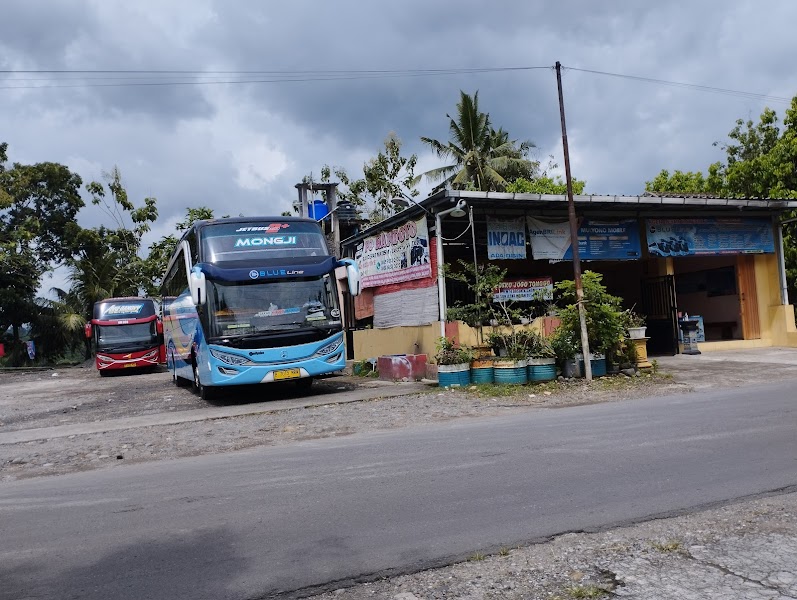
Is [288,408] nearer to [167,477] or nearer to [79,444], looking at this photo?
[79,444]

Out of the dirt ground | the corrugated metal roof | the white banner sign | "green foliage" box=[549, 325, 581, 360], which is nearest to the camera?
the dirt ground

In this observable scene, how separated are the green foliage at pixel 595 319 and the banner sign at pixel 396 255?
3.65m

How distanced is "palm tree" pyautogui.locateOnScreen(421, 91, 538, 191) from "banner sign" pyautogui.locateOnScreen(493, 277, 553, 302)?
516 inches

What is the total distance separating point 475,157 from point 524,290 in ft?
47.2

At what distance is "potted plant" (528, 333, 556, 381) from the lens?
13453mm

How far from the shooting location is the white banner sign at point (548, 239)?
54.1 feet

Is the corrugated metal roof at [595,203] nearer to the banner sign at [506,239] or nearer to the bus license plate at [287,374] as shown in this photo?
the banner sign at [506,239]

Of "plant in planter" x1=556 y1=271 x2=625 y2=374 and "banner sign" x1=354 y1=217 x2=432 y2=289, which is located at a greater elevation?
"banner sign" x1=354 y1=217 x2=432 y2=289

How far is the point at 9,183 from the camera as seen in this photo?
121 feet

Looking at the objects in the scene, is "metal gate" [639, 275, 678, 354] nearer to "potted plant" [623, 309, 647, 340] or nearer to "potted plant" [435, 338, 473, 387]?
"potted plant" [623, 309, 647, 340]

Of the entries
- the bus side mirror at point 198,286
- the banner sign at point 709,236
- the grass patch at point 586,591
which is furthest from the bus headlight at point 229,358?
the banner sign at point 709,236

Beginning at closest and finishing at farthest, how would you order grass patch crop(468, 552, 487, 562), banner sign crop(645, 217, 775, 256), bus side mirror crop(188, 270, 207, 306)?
grass patch crop(468, 552, 487, 562), bus side mirror crop(188, 270, 207, 306), banner sign crop(645, 217, 775, 256)

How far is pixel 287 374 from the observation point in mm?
13023

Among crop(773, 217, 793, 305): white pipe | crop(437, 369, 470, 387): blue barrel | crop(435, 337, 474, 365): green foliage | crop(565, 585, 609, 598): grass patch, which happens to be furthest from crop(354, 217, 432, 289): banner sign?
crop(565, 585, 609, 598): grass patch
